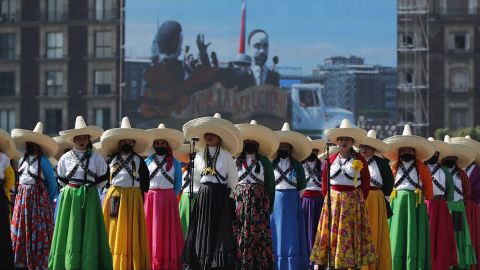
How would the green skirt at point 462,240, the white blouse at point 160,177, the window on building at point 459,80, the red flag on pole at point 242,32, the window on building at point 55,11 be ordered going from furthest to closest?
the window on building at point 55,11
the window on building at point 459,80
the red flag on pole at point 242,32
the green skirt at point 462,240
the white blouse at point 160,177

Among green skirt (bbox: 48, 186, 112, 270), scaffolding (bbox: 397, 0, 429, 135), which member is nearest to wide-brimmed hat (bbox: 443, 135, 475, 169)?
green skirt (bbox: 48, 186, 112, 270)

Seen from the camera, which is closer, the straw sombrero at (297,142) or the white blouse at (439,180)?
the straw sombrero at (297,142)

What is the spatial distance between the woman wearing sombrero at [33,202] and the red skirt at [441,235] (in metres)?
5.19

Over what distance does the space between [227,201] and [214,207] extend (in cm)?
18

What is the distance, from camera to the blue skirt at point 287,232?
1656cm

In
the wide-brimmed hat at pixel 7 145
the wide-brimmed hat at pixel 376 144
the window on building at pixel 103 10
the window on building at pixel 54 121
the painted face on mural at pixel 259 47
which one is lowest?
the wide-brimmed hat at pixel 7 145

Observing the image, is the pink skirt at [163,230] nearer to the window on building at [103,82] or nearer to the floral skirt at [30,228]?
the floral skirt at [30,228]

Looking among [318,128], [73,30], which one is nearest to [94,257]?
[318,128]

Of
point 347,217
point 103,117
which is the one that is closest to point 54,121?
point 103,117

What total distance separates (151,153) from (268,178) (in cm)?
283

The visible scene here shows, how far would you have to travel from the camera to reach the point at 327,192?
15.3 metres

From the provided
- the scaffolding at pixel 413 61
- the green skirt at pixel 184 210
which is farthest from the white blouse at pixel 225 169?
the scaffolding at pixel 413 61

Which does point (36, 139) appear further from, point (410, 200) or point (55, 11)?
point (55, 11)

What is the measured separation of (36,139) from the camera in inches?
626
